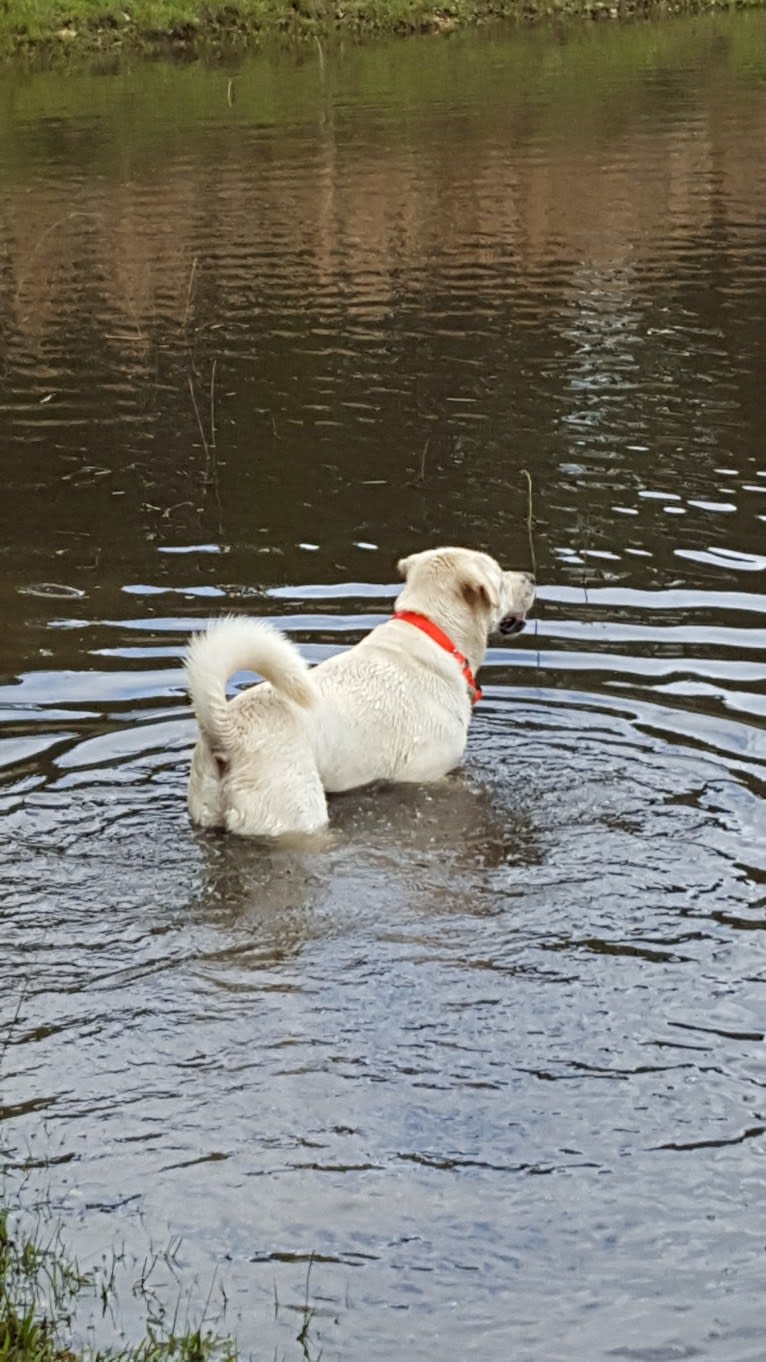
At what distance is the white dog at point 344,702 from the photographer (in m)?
7.76

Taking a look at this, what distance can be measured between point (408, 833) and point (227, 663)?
5.10 feet

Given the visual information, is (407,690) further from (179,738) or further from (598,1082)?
(598,1082)

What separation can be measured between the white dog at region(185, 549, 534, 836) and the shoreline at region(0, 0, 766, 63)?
4276 centimetres

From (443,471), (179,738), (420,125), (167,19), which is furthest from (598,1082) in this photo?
(167,19)

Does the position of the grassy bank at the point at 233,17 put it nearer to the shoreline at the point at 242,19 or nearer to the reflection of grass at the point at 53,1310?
the shoreline at the point at 242,19

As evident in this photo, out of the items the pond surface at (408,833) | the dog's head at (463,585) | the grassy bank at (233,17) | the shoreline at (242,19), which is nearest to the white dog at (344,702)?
the dog's head at (463,585)

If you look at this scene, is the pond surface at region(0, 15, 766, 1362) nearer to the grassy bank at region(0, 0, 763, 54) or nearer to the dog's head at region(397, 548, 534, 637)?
the dog's head at region(397, 548, 534, 637)

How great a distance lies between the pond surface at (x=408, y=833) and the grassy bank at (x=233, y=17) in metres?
28.6

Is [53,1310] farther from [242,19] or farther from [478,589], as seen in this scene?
[242,19]

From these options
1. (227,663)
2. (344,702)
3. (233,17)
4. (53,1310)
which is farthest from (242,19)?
(53,1310)

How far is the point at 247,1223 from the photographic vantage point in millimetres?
5340

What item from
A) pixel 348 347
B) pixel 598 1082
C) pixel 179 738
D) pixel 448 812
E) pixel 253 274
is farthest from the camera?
pixel 253 274

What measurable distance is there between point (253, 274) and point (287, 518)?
10307 mm

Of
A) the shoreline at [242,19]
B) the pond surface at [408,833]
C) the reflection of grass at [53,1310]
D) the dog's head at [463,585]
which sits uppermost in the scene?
the shoreline at [242,19]
